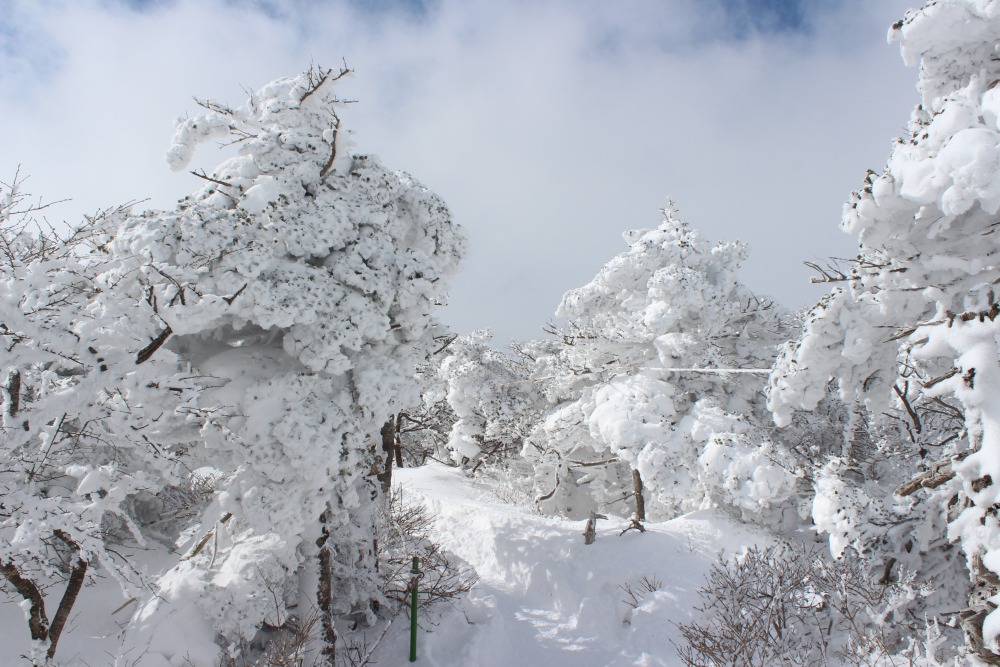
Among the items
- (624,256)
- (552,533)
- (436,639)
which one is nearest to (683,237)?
(624,256)

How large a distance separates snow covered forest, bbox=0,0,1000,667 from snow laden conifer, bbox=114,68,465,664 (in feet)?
0.17

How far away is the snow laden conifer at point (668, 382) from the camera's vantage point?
13375 mm

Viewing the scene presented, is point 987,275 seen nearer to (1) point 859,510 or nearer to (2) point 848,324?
(2) point 848,324

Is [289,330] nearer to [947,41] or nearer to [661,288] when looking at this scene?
[947,41]

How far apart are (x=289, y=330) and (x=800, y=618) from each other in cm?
899

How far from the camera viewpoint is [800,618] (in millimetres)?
8719

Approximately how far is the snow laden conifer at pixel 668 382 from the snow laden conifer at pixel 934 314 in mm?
3967

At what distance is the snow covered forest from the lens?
6.45 meters

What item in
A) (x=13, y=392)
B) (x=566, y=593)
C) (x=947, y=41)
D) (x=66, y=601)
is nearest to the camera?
(x=947, y=41)

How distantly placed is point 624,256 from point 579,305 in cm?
199

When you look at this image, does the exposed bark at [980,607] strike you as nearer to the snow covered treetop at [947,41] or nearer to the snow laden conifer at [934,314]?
the snow laden conifer at [934,314]

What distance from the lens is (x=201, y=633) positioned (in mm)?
8898

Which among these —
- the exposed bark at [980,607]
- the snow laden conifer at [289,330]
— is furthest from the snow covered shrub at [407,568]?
the exposed bark at [980,607]

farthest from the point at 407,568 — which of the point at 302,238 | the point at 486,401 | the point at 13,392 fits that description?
the point at 486,401
